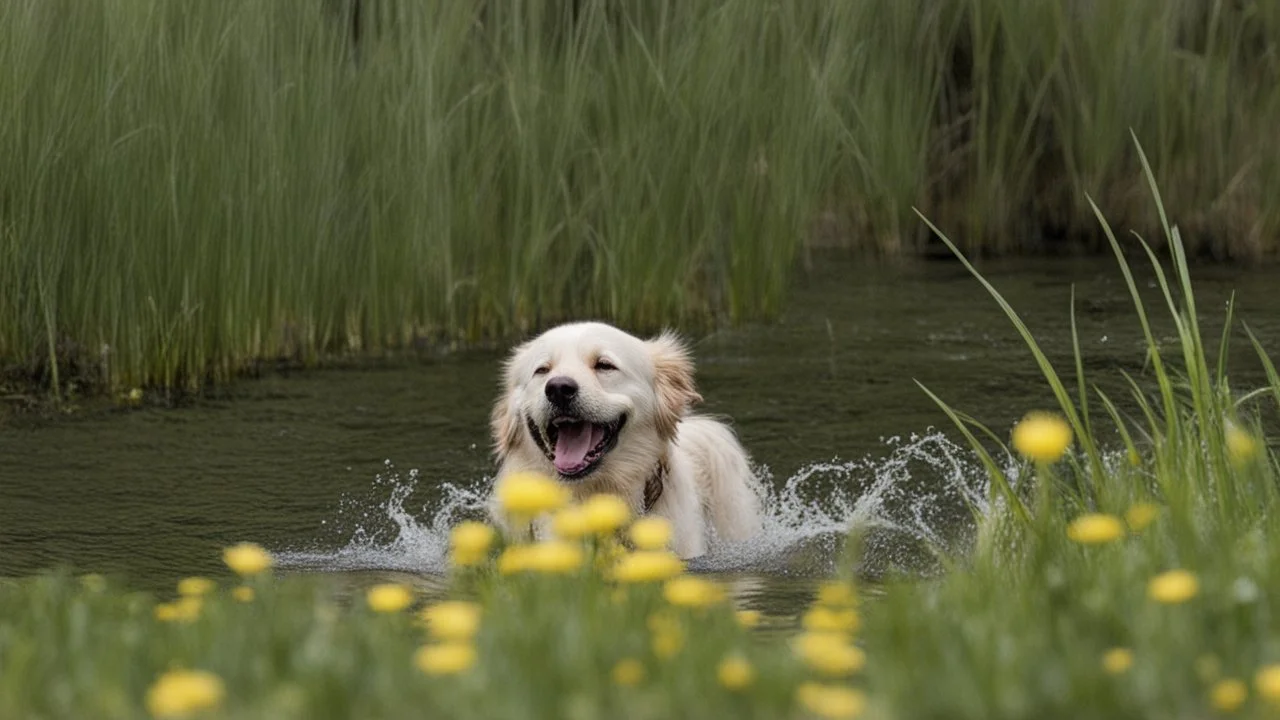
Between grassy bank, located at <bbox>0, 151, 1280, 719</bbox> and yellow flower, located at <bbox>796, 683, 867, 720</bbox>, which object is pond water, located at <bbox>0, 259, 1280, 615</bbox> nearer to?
grassy bank, located at <bbox>0, 151, 1280, 719</bbox>

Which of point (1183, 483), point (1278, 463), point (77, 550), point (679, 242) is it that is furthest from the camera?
point (679, 242)

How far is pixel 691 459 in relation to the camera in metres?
6.69

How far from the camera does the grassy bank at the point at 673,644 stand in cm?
255

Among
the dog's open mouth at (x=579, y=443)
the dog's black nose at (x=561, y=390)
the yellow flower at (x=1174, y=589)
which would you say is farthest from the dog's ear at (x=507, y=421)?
the yellow flower at (x=1174, y=589)

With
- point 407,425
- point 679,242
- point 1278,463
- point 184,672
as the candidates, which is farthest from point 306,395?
point 184,672

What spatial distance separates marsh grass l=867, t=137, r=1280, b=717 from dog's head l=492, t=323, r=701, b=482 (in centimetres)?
150

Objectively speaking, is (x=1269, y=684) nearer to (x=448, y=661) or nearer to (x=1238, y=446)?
(x=448, y=661)

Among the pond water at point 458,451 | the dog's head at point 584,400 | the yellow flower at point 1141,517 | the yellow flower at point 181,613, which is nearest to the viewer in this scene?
the yellow flower at point 181,613

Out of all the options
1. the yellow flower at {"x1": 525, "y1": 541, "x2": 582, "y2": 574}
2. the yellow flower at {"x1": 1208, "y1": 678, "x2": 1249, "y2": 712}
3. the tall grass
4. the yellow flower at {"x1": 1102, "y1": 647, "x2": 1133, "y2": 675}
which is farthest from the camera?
the tall grass

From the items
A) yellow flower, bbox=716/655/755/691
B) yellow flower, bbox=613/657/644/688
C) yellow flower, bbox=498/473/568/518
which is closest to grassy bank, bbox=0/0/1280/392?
yellow flower, bbox=498/473/568/518

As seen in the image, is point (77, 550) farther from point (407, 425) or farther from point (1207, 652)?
point (1207, 652)

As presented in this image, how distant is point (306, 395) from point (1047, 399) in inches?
128

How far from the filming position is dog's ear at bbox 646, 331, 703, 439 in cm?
631

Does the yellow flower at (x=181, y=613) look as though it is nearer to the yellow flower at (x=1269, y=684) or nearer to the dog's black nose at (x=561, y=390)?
the yellow flower at (x=1269, y=684)
